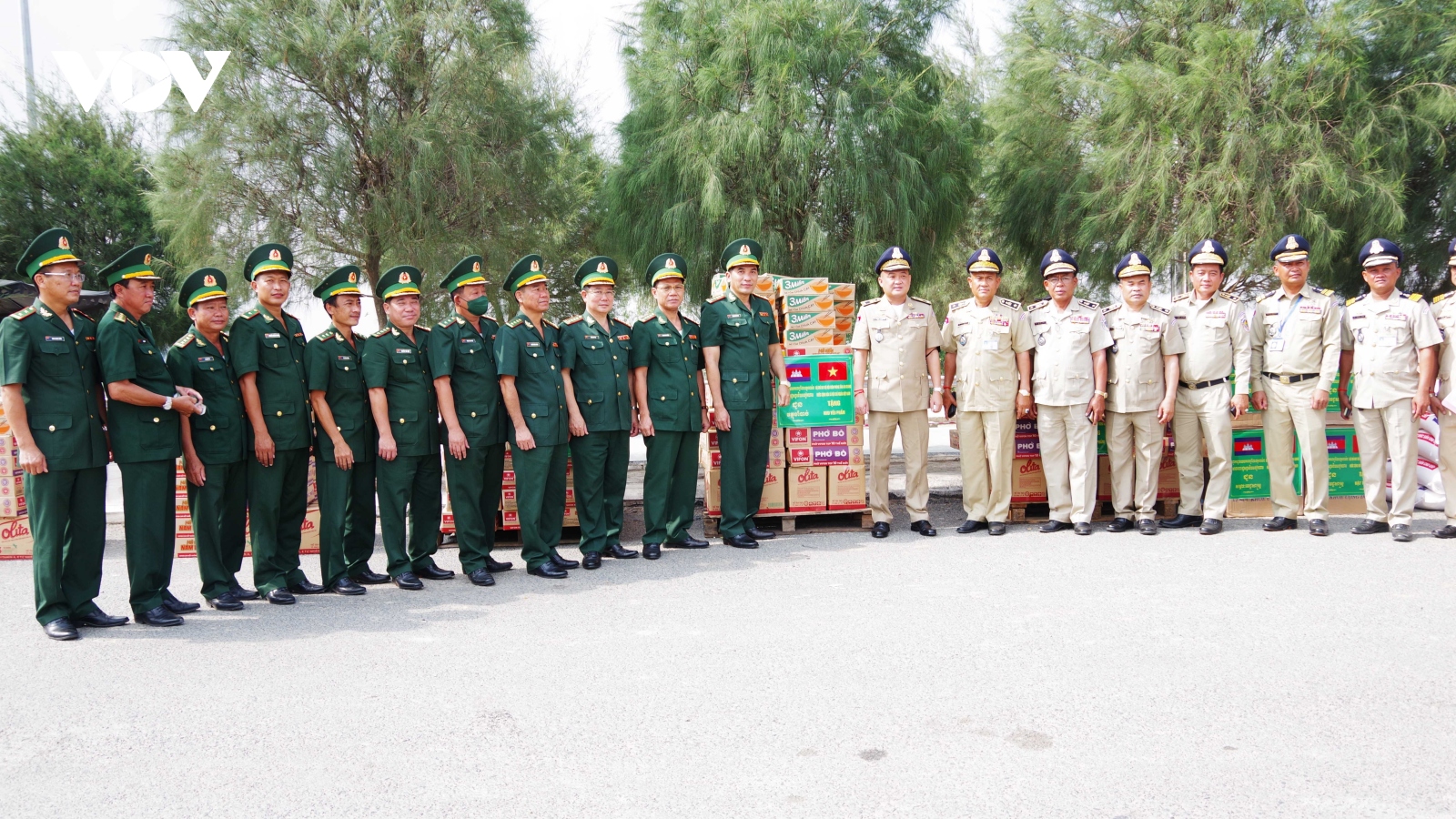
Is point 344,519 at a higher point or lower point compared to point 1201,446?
lower

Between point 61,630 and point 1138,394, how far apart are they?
6459 millimetres

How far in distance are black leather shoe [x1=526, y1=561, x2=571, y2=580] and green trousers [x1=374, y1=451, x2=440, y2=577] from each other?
0.62 m

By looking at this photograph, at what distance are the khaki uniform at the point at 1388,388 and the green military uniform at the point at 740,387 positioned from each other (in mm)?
3957

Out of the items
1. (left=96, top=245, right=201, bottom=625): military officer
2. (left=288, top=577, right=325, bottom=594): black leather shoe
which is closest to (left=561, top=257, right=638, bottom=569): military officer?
(left=288, top=577, right=325, bottom=594): black leather shoe

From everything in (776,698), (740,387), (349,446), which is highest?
(740,387)

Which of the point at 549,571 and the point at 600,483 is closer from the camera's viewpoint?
the point at 549,571

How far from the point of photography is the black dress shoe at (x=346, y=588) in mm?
5238

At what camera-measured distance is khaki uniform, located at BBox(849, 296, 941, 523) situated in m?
6.76

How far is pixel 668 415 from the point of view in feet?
20.6

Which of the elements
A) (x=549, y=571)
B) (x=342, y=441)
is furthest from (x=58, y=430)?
(x=549, y=571)

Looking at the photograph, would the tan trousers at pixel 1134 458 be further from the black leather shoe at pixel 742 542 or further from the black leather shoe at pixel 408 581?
the black leather shoe at pixel 408 581

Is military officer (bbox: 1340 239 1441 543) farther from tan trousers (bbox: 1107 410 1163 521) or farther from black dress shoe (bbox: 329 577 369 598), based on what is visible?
black dress shoe (bbox: 329 577 369 598)

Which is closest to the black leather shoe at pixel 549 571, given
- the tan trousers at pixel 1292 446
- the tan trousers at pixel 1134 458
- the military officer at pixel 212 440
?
the military officer at pixel 212 440

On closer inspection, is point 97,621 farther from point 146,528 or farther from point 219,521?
point 219,521
